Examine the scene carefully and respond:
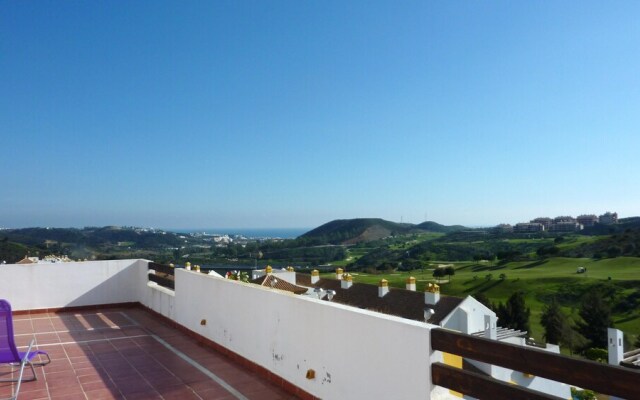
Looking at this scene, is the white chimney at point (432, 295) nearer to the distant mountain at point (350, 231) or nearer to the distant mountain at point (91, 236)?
the distant mountain at point (91, 236)

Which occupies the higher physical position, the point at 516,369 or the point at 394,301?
the point at 516,369

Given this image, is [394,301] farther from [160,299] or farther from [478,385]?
[478,385]

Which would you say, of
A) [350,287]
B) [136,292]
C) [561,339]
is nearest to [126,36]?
[136,292]

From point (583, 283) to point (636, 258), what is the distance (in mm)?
26496

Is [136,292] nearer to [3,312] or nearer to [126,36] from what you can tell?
[3,312]

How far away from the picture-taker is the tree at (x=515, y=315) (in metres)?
57.8

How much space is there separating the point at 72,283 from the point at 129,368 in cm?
480

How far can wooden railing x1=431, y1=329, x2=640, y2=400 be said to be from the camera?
1.95m

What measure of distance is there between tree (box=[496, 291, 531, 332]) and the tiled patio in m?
58.4

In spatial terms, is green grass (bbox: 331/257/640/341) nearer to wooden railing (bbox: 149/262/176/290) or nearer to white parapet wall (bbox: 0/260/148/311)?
white parapet wall (bbox: 0/260/148/311)

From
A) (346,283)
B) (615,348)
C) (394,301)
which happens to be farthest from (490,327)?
(346,283)

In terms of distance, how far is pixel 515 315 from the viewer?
191ft

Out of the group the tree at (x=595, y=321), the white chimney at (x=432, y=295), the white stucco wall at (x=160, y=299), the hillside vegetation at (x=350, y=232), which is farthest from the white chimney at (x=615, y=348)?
the hillside vegetation at (x=350, y=232)

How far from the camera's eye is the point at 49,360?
5.32 m
